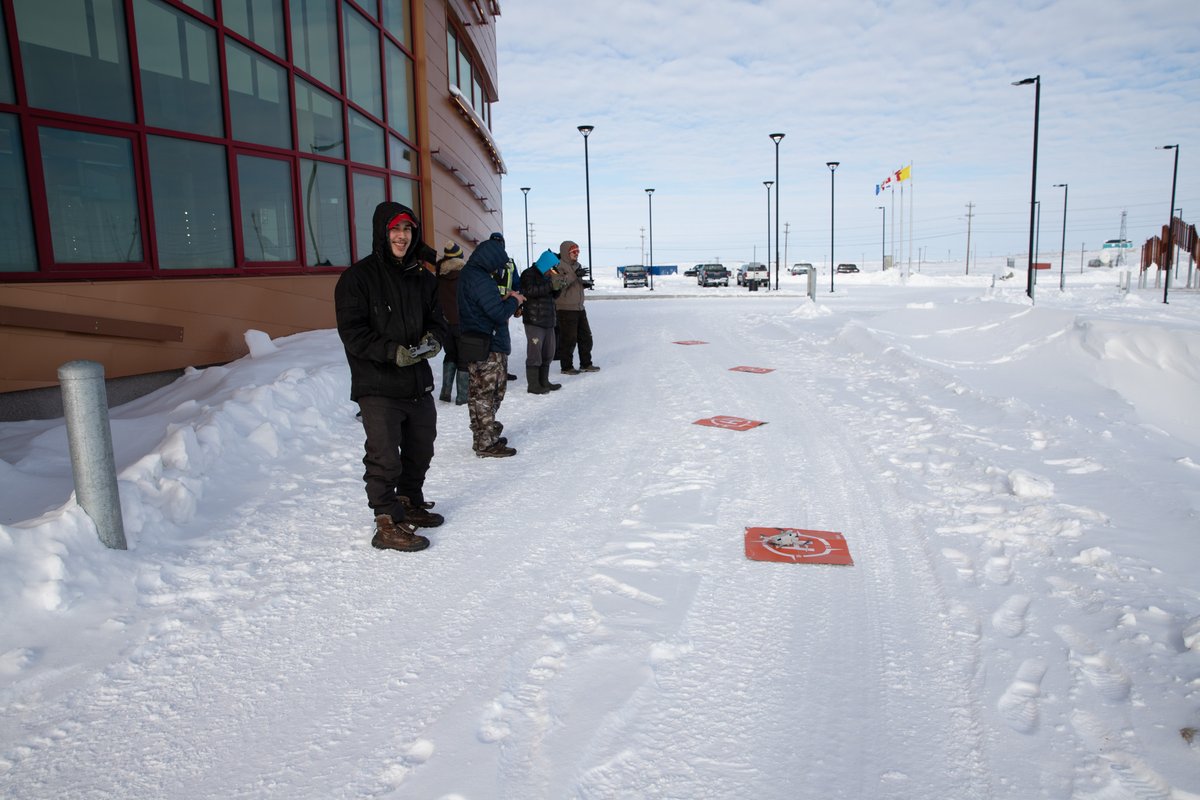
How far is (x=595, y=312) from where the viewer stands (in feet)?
74.9

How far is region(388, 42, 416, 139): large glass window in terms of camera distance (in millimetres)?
15516

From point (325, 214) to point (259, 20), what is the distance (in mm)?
2924

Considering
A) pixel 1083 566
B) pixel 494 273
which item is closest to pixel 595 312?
pixel 494 273

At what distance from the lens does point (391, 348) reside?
4.43m

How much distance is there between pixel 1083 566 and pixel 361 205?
41.5 ft

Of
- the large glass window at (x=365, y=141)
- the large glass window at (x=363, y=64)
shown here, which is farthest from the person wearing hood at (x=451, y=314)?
the large glass window at (x=363, y=64)

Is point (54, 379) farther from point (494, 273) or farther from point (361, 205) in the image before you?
point (361, 205)

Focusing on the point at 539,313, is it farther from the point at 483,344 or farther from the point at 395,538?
the point at 395,538

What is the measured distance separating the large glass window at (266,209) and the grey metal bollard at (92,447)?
6983 mm

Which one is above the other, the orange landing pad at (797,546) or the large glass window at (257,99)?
the large glass window at (257,99)

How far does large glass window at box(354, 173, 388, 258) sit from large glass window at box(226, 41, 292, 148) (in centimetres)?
206

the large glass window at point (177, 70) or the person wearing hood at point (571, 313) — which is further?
the person wearing hood at point (571, 313)

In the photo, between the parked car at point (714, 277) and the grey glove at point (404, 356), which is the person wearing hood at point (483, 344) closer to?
the grey glove at point (404, 356)

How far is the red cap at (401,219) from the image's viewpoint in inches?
173
